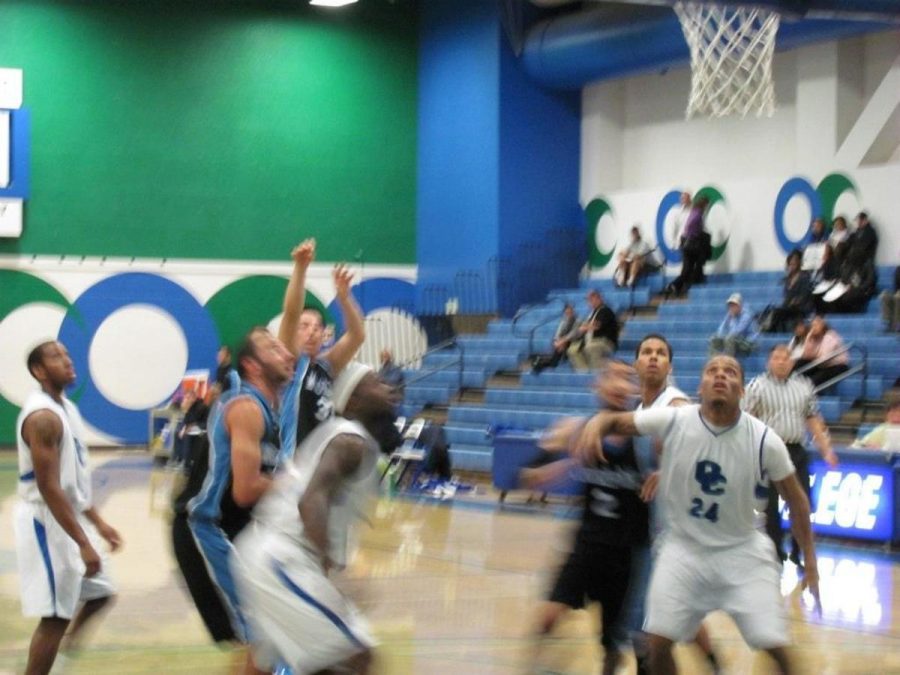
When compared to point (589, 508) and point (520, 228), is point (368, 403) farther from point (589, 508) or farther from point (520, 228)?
point (520, 228)

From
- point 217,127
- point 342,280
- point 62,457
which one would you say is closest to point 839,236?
point 217,127

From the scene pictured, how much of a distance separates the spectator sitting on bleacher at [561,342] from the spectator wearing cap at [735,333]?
2.68 m

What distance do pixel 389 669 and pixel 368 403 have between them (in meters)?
3.62

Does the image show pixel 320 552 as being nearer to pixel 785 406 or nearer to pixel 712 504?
pixel 712 504

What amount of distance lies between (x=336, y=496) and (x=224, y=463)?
1238mm

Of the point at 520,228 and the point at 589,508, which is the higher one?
the point at 520,228

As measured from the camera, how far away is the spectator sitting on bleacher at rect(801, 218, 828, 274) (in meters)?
20.7

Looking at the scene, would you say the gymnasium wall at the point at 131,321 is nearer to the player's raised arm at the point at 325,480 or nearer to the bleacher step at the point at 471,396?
the bleacher step at the point at 471,396

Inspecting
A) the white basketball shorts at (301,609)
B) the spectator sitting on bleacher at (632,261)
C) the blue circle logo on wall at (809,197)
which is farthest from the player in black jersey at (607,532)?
the spectator sitting on bleacher at (632,261)

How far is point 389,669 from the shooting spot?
8430mm

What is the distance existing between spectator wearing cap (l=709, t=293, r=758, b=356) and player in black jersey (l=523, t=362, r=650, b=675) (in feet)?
40.7

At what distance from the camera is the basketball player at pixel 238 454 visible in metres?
5.94

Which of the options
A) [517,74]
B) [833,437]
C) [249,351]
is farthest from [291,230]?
[249,351]

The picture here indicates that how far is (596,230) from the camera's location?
89.0 feet
